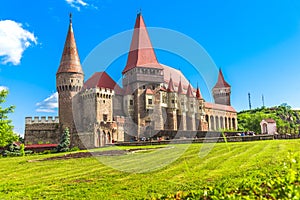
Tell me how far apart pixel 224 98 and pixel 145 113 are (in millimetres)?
44306

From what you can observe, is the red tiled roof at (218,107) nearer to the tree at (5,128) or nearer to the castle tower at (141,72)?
the castle tower at (141,72)

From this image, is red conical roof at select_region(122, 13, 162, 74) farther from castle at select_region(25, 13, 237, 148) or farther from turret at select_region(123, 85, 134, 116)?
turret at select_region(123, 85, 134, 116)

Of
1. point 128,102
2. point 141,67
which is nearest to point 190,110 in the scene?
point 141,67

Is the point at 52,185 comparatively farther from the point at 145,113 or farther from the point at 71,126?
the point at 145,113

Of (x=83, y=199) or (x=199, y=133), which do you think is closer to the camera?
(x=83, y=199)

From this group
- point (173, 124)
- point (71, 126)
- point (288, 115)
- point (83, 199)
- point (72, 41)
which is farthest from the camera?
point (288, 115)

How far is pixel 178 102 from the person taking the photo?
178 feet

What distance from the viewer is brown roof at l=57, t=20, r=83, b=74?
1802 inches

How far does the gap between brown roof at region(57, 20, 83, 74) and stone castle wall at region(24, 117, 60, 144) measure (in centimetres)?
765

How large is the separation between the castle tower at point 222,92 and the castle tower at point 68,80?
5026 cm

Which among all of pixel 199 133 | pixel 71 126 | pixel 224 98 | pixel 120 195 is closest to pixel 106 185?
pixel 120 195

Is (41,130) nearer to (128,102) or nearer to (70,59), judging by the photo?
(70,59)

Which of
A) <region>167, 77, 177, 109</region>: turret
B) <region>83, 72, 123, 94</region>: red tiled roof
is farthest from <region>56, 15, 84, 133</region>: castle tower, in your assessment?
<region>167, 77, 177, 109</region>: turret

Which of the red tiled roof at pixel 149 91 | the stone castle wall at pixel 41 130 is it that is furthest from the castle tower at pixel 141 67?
the stone castle wall at pixel 41 130
